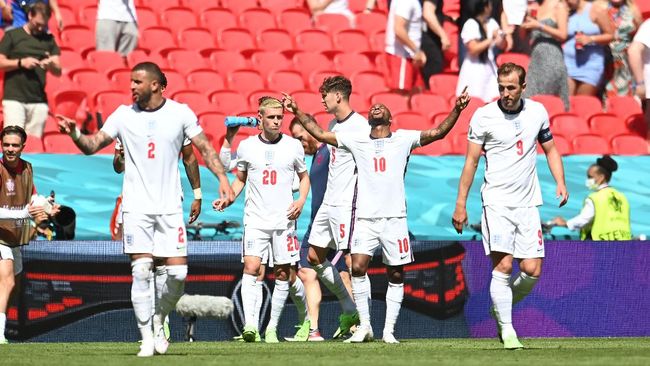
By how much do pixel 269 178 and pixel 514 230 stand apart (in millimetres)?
2799

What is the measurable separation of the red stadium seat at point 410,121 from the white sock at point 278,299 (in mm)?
5702

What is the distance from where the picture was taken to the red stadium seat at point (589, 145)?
64.6 feet

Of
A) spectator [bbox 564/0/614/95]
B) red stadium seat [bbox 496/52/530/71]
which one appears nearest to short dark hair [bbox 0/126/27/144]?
red stadium seat [bbox 496/52/530/71]

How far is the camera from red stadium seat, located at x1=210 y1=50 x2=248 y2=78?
68.7 ft

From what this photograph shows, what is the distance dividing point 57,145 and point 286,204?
5194mm

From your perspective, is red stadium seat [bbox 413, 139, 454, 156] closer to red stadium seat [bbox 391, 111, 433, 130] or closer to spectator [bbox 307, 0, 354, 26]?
red stadium seat [bbox 391, 111, 433, 130]

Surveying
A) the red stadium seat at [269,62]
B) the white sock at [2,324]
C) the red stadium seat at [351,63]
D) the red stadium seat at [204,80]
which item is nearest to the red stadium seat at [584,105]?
the red stadium seat at [351,63]

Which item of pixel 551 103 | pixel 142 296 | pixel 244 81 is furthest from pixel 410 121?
pixel 142 296

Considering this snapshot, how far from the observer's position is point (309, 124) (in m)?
12.6

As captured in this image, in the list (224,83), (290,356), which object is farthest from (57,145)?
(290,356)

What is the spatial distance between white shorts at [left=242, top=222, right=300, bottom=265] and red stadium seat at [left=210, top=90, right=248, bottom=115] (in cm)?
589

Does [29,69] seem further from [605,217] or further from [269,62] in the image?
[605,217]

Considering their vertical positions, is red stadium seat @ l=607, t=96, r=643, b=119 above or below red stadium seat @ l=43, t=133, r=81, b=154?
above

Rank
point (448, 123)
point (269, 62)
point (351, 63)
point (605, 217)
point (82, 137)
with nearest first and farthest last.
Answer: point (82, 137)
point (448, 123)
point (605, 217)
point (269, 62)
point (351, 63)
